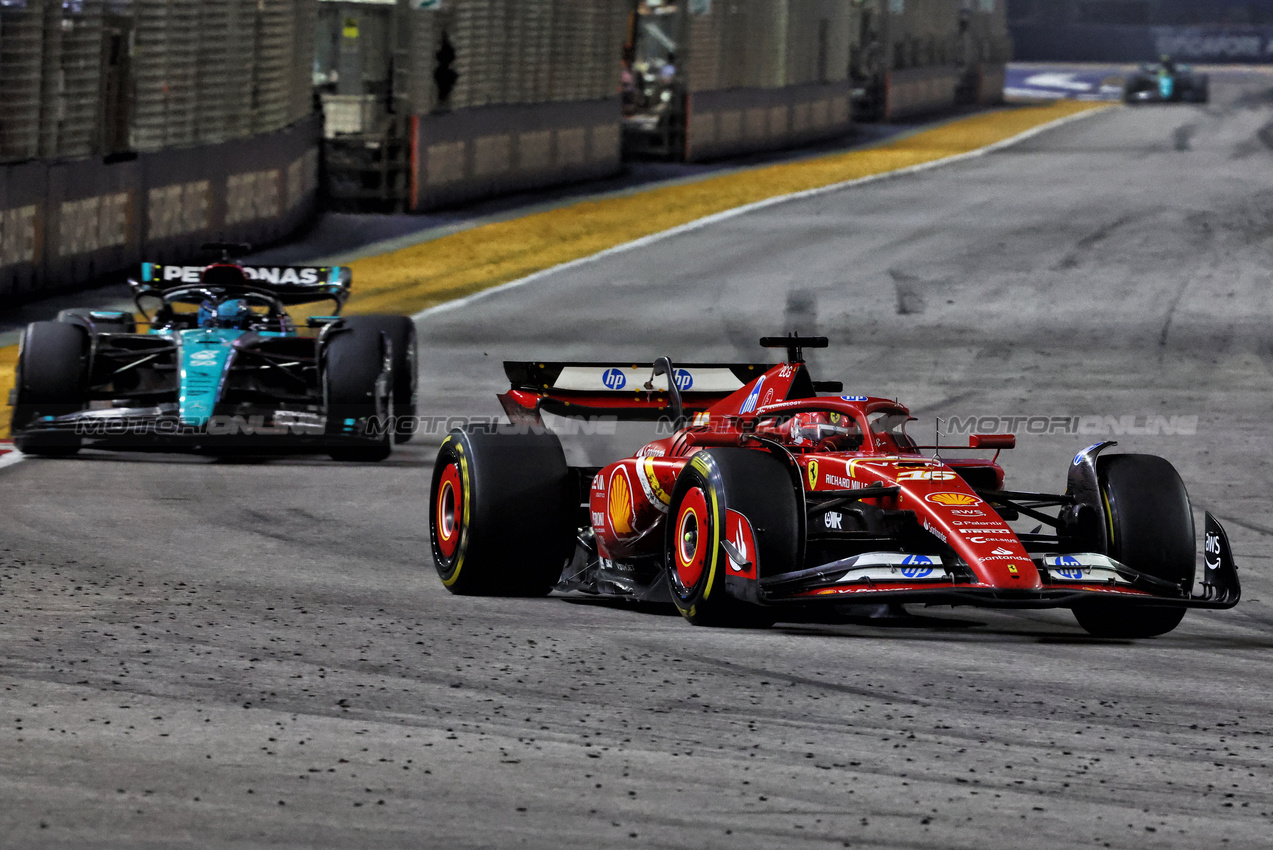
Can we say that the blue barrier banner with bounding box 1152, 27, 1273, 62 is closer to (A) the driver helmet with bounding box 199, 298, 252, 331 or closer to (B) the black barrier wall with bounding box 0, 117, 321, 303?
(B) the black barrier wall with bounding box 0, 117, 321, 303

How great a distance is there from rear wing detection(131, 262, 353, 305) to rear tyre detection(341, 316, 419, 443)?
498 millimetres

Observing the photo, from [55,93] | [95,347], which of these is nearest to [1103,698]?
[95,347]

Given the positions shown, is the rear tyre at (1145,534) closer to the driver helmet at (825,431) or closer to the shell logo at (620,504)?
the driver helmet at (825,431)

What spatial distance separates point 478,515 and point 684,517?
3.82 feet

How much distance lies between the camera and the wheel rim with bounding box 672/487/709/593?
8734 mm

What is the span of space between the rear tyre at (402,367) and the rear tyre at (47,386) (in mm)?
1953

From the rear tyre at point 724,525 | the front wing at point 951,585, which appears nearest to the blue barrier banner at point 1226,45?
the front wing at point 951,585

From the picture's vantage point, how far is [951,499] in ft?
28.6

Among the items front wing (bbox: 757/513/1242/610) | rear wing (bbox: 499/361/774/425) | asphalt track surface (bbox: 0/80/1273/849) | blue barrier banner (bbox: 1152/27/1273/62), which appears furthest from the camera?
blue barrier banner (bbox: 1152/27/1273/62)

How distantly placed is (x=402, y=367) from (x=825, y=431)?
21.8 ft

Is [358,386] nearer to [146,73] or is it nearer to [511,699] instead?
[511,699]

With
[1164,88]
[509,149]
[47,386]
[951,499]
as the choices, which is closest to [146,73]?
[509,149]

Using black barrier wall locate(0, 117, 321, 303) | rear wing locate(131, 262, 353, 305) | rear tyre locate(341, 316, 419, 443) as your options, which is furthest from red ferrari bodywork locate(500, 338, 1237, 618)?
black barrier wall locate(0, 117, 321, 303)

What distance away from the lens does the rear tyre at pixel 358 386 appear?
47.8ft
